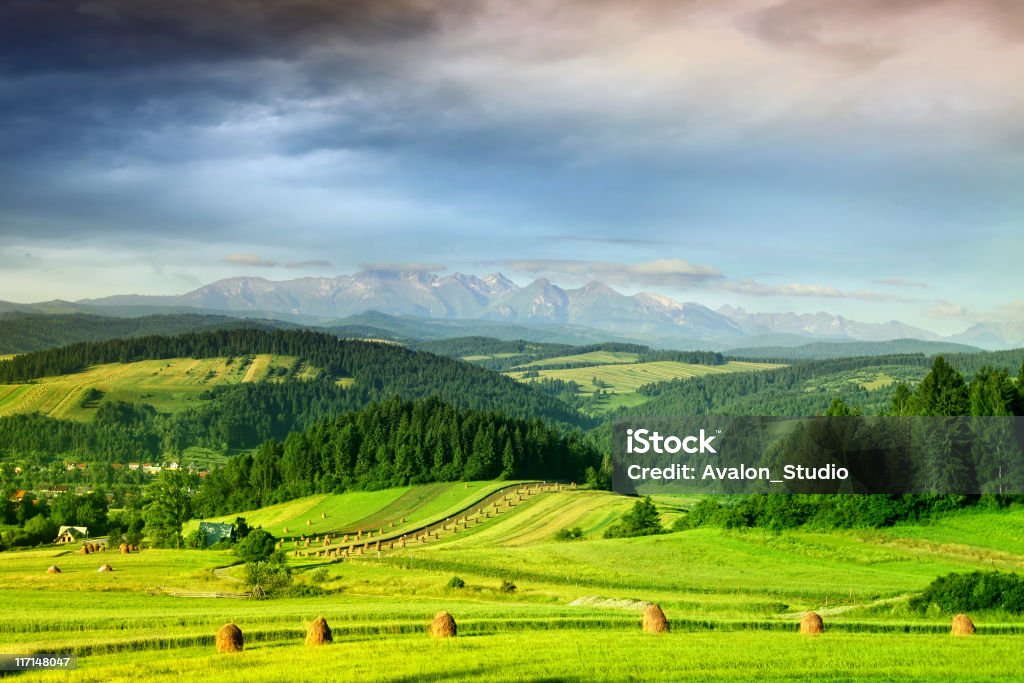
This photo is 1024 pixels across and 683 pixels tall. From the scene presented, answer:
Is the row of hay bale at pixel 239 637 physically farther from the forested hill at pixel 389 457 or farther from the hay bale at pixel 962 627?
the forested hill at pixel 389 457

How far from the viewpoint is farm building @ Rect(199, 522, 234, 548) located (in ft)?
354

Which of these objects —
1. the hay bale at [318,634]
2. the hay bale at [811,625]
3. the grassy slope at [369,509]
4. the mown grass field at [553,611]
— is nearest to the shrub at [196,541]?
the mown grass field at [553,611]

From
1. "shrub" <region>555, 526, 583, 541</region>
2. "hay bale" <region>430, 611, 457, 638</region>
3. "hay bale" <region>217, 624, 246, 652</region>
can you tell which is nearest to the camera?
"hay bale" <region>217, 624, 246, 652</region>

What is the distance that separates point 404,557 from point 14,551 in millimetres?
51512

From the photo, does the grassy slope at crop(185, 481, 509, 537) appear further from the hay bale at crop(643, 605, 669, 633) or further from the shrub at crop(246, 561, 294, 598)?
the hay bale at crop(643, 605, 669, 633)

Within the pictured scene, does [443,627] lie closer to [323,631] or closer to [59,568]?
[323,631]

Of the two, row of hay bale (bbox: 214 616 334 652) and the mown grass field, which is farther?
row of hay bale (bbox: 214 616 334 652)

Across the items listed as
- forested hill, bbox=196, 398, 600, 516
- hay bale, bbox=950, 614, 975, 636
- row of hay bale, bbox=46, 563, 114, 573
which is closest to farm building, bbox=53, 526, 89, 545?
forested hill, bbox=196, 398, 600, 516

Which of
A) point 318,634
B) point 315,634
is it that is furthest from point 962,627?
point 315,634

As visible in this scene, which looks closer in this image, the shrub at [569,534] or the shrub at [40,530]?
the shrub at [569,534]

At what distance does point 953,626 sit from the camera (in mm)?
41031

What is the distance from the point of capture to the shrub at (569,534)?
106m

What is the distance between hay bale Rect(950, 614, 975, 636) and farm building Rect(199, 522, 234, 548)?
279 ft

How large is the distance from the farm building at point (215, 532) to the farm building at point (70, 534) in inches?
1159
